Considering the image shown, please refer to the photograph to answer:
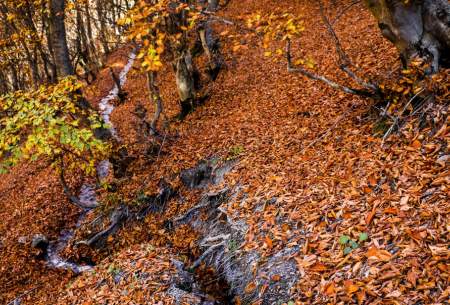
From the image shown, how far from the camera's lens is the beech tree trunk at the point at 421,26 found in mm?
5473

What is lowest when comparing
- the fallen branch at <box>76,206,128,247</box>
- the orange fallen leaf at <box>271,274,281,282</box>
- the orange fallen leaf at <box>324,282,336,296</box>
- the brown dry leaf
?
the fallen branch at <box>76,206,128,247</box>

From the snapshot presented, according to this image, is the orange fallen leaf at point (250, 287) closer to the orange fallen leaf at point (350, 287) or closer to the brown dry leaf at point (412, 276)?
the orange fallen leaf at point (350, 287)

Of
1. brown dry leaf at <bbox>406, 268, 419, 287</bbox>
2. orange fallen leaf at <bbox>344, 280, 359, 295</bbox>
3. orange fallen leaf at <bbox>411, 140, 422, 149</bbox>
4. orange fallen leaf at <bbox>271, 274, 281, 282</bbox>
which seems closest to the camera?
brown dry leaf at <bbox>406, 268, 419, 287</bbox>

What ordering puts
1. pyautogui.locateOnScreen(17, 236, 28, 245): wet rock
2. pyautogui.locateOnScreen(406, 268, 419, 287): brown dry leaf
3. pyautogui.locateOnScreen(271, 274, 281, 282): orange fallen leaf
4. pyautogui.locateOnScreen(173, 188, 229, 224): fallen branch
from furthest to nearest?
pyautogui.locateOnScreen(17, 236, 28, 245): wet rock < pyautogui.locateOnScreen(173, 188, 229, 224): fallen branch < pyautogui.locateOnScreen(271, 274, 281, 282): orange fallen leaf < pyautogui.locateOnScreen(406, 268, 419, 287): brown dry leaf

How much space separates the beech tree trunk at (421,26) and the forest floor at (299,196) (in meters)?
1.18

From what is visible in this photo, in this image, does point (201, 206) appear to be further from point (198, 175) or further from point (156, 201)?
point (156, 201)

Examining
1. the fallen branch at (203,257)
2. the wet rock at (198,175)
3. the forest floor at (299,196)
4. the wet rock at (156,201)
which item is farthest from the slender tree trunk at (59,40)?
the fallen branch at (203,257)

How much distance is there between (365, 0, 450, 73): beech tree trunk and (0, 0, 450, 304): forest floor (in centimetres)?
118

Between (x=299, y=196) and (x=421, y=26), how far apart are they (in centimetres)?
347

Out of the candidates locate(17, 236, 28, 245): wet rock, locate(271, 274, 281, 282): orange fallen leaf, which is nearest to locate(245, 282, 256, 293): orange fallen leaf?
locate(271, 274, 281, 282): orange fallen leaf

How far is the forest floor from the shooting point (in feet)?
14.3

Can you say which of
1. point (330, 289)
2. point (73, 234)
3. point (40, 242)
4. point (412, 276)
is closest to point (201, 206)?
point (330, 289)

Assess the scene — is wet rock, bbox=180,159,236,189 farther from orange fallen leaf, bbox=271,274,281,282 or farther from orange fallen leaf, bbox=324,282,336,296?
orange fallen leaf, bbox=324,282,336,296

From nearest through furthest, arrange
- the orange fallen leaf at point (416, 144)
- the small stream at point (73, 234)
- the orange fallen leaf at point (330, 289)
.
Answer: the orange fallen leaf at point (330, 289) < the orange fallen leaf at point (416, 144) < the small stream at point (73, 234)
